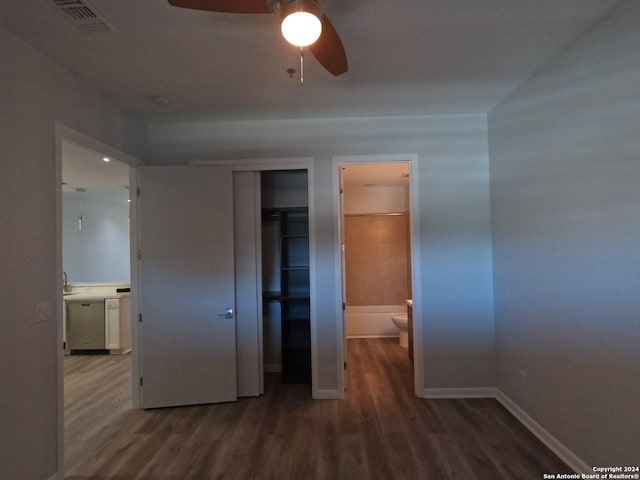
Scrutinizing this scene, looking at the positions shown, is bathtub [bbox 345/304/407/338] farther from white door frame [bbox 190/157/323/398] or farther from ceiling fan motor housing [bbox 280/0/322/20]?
ceiling fan motor housing [bbox 280/0/322/20]

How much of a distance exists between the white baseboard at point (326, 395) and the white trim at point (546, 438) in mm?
1498

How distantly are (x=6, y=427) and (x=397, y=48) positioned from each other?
3.16 metres

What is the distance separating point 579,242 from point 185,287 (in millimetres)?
3102

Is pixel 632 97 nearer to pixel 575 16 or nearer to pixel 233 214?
pixel 575 16

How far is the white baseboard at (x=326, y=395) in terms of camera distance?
121 inches

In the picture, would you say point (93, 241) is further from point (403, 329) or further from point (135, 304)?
point (403, 329)

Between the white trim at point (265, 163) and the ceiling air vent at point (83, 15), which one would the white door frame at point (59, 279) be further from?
the white trim at point (265, 163)

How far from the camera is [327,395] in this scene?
309cm

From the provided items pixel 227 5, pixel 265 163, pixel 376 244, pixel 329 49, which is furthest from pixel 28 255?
pixel 376 244

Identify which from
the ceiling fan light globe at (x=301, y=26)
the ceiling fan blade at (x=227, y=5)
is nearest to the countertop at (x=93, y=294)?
the ceiling fan blade at (x=227, y=5)

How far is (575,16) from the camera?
1.79 meters

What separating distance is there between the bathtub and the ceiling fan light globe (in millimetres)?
4680

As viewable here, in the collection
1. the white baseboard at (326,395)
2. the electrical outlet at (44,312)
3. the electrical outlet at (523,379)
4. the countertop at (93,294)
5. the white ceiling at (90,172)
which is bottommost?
the white baseboard at (326,395)

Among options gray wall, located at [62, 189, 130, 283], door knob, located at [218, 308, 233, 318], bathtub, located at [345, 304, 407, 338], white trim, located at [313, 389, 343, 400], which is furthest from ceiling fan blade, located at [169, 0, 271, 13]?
gray wall, located at [62, 189, 130, 283]
